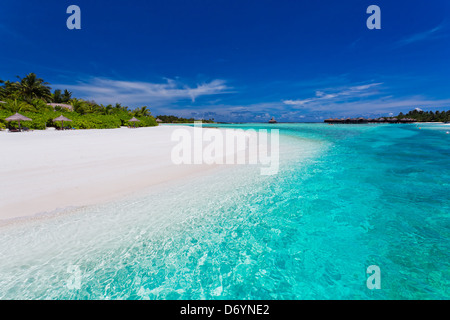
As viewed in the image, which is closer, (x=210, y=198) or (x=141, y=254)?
(x=141, y=254)

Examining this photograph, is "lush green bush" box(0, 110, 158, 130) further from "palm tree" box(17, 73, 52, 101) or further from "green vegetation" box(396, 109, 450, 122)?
"green vegetation" box(396, 109, 450, 122)

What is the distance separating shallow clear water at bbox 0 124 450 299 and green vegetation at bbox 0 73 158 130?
27.5 meters

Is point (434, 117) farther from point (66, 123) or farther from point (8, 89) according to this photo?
point (8, 89)

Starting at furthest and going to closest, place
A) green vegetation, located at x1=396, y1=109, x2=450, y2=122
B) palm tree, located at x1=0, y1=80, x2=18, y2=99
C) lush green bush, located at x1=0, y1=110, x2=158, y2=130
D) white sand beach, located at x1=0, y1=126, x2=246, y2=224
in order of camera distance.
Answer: green vegetation, located at x1=396, y1=109, x2=450, y2=122
palm tree, located at x1=0, y1=80, x2=18, y2=99
lush green bush, located at x1=0, y1=110, x2=158, y2=130
white sand beach, located at x1=0, y1=126, x2=246, y2=224

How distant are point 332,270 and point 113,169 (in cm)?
838

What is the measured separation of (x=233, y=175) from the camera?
8656mm

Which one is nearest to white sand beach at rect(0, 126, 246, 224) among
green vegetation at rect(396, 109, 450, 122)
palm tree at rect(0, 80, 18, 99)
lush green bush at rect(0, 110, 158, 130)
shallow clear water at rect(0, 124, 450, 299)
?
shallow clear water at rect(0, 124, 450, 299)

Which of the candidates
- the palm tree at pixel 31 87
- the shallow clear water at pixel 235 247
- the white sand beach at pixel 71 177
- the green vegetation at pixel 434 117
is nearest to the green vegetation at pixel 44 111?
the palm tree at pixel 31 87

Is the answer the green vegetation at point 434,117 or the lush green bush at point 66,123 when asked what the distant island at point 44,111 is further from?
the green vegetation at point 434,117

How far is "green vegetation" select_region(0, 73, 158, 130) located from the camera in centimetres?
2322

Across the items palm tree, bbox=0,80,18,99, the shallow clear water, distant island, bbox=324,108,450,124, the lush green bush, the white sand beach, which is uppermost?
distant island, bbox=324,108,450,124
